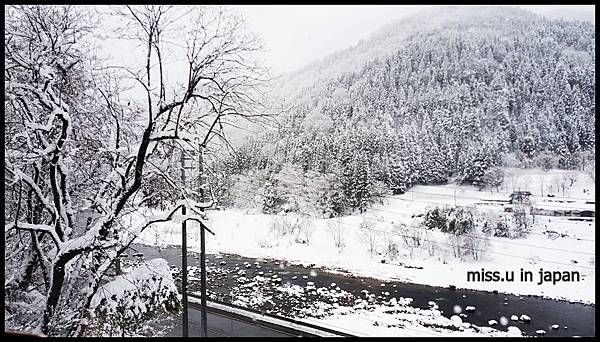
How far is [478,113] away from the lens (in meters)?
30.3

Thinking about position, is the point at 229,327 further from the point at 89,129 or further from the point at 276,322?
the point at 89,129

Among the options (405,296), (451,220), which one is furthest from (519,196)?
(405,296)

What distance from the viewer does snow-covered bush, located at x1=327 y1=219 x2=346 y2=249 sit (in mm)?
15664

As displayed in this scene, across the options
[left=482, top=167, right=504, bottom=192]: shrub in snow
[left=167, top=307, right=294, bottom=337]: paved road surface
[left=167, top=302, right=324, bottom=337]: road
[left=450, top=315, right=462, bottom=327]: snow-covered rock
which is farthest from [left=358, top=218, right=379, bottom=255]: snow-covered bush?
[left=167, top=307, right=294, bottom=337]: paved road surface

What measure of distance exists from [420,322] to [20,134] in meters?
7.32

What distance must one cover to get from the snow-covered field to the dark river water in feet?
2.21

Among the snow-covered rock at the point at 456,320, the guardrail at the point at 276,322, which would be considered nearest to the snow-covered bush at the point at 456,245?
the snow-covered rock at the point at 456,320

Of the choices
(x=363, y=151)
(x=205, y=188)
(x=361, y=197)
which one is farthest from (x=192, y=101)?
(x=363, y=151)

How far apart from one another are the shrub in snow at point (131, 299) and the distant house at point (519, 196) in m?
18.5

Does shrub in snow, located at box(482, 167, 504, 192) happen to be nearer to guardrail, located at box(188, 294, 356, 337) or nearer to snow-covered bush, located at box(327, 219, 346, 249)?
snow-covered bush, located at box(327, 219, 346, 249)

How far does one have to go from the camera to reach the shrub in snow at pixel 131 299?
304 cm

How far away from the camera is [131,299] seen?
3119 mm

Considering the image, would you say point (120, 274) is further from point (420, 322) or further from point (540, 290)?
point (540, 290)

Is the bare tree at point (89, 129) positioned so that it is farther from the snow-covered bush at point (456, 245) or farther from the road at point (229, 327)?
the snow-covered bush at point (456, 245)
